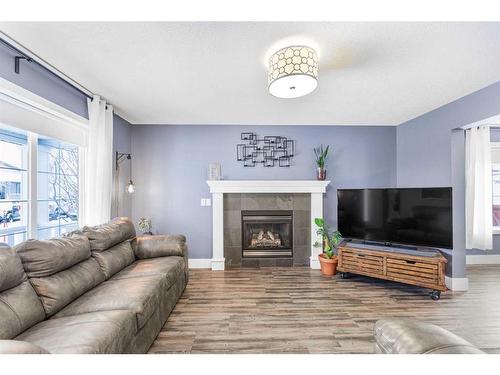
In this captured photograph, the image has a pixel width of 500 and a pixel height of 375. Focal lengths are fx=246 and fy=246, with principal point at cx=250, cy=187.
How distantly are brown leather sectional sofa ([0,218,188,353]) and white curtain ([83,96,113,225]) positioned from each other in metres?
0.41

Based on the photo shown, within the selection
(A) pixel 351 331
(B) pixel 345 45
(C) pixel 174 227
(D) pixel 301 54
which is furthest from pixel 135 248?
(B) pixel 345 45

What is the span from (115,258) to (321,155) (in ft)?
10.5

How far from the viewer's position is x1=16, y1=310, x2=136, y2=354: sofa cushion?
1.26 meters

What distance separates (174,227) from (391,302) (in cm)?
316

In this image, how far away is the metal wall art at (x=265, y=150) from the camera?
405 centimetres

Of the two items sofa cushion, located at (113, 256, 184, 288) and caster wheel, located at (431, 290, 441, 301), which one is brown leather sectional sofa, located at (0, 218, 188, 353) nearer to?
sofa cushion, located at (113, 256, 184, 288)

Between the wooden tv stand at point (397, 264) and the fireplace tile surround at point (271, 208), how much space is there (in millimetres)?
704

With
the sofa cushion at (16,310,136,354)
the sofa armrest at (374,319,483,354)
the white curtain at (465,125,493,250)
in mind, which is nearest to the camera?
the sofa armrest at (374,319,483,354)

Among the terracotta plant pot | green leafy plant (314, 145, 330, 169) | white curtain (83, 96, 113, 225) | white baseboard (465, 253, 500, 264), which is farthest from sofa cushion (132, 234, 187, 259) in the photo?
white baseboard (465, 253, 500, 264)

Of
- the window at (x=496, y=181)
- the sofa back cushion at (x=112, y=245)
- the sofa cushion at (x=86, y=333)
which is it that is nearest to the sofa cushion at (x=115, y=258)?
the sofa back cushion at (x=112, y=245)

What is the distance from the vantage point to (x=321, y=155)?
13.2 feet

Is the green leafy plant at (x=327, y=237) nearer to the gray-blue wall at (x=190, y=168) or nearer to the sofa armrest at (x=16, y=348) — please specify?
the gray-blue wall at (x=190, y=168)

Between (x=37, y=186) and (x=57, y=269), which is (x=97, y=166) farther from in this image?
(x=57, y=269)

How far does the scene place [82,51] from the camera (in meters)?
1.91
